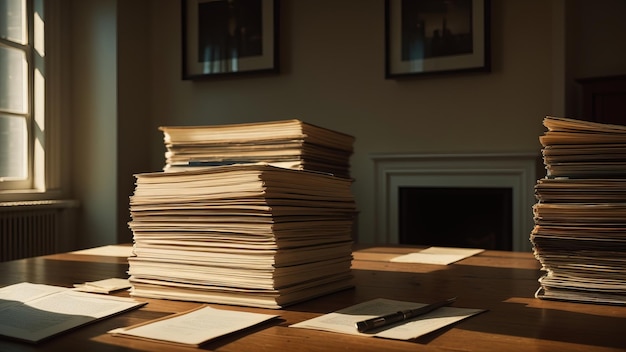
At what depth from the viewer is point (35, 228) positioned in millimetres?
3930

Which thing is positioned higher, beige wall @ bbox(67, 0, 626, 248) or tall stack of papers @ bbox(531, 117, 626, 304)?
beige wall @ bbox(67, 0, 626, 248)

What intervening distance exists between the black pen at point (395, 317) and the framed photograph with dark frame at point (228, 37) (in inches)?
137

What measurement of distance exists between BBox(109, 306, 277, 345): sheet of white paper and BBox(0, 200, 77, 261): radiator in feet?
10.5

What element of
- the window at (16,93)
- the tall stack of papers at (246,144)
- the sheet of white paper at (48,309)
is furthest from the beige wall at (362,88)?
the sheet of white paper at (48,309)

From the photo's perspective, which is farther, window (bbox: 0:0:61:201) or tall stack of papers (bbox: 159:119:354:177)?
window (bbox: 0:0:61:201)

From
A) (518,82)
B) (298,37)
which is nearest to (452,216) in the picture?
(518,82)

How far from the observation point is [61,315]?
873mm

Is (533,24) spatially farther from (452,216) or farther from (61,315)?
(61,315)

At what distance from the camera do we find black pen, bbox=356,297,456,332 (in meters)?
0.77

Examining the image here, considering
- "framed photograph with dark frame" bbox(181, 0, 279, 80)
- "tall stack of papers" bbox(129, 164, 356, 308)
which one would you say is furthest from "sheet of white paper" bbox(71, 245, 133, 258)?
"framed photograph with dark frame" bbox(181, 0, 279, 80)

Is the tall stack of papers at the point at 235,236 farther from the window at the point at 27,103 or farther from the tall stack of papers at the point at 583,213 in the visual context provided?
the window at the point at 27,103

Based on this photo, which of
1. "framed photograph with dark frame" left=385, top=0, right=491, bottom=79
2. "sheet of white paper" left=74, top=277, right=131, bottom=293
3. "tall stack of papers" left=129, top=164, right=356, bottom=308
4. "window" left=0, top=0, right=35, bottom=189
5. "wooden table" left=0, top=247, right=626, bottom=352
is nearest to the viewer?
"wooden table" left=0, top=247, right=626, bottom=352

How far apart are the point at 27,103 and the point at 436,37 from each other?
2496mm

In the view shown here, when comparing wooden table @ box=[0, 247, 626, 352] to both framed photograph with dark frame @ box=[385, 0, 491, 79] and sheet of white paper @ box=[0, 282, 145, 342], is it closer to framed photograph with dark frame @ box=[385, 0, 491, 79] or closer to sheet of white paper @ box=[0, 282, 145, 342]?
sheet of white paper @ box=[0, 282, 145, 342]
